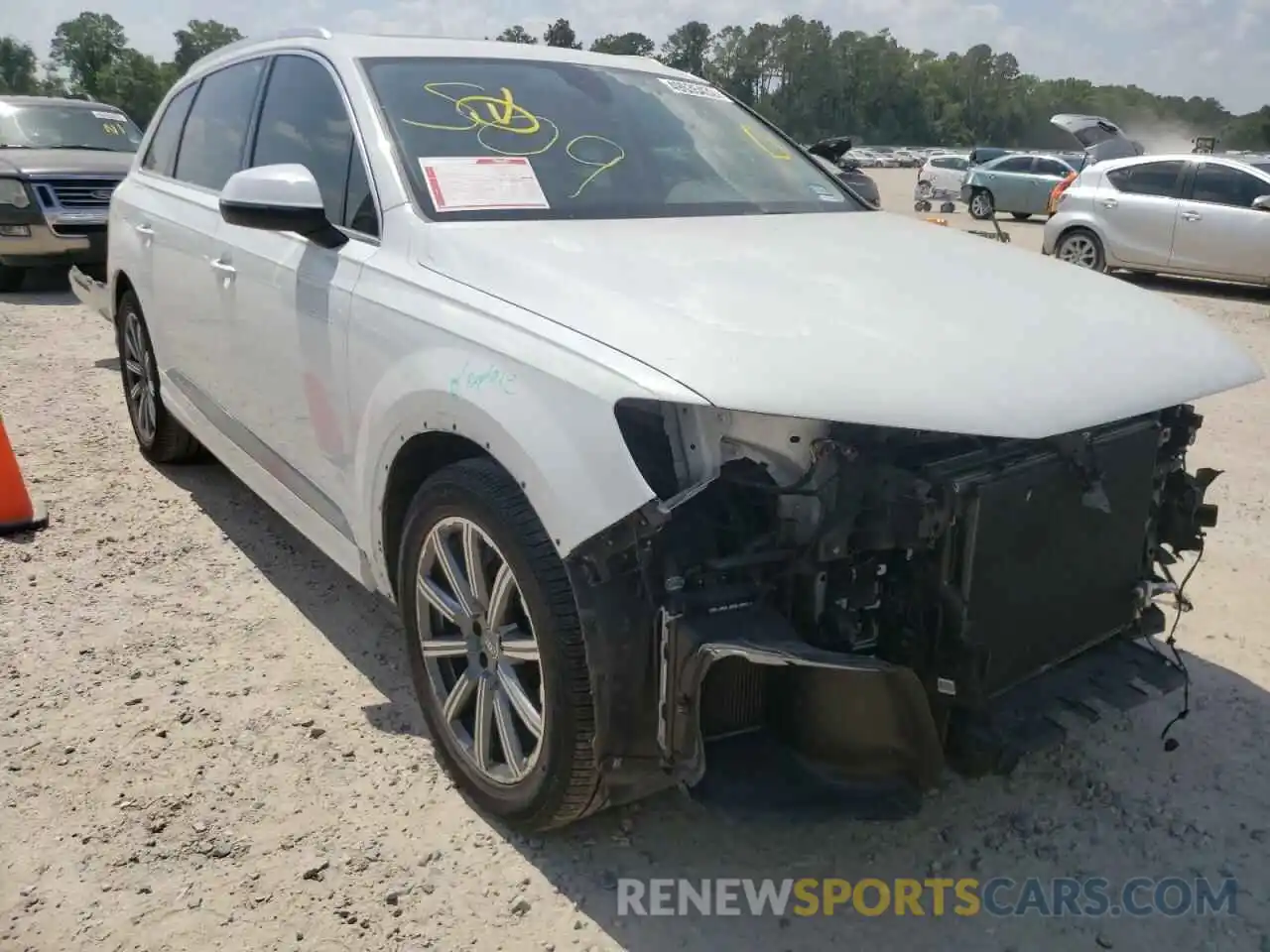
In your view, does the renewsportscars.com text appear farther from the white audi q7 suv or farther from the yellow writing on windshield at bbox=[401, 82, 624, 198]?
the yellow writing on windshield at bbox=[401, 82, 624, 198]

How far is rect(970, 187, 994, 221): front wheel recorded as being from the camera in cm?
2320

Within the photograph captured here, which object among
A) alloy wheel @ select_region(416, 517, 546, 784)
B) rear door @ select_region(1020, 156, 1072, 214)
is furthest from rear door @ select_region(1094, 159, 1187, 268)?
alloy wheel @ select_region(416, 517, 546, 784)

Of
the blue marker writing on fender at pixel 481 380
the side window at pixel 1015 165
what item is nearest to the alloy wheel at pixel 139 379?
the blue marker writing on fender at pixel 481 380

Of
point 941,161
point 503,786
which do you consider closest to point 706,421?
point 503,786

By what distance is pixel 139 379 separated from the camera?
5.21 meters

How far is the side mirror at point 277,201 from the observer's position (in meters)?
2.83

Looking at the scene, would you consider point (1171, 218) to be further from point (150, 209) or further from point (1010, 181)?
point (1010, 181)

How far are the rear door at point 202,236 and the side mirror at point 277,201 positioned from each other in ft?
2.41

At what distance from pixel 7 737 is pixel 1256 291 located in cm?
1326

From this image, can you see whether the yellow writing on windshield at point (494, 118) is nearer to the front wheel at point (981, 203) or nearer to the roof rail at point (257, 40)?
the roof rail at point (257, 40)

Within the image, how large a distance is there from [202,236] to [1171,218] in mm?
11210

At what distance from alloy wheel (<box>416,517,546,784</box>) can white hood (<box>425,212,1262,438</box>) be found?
2.09 ft

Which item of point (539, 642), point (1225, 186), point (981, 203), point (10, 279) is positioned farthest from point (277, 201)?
point (981, 203)

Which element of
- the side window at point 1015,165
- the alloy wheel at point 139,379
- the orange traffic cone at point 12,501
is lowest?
the orange traffic cone at point 12,501
